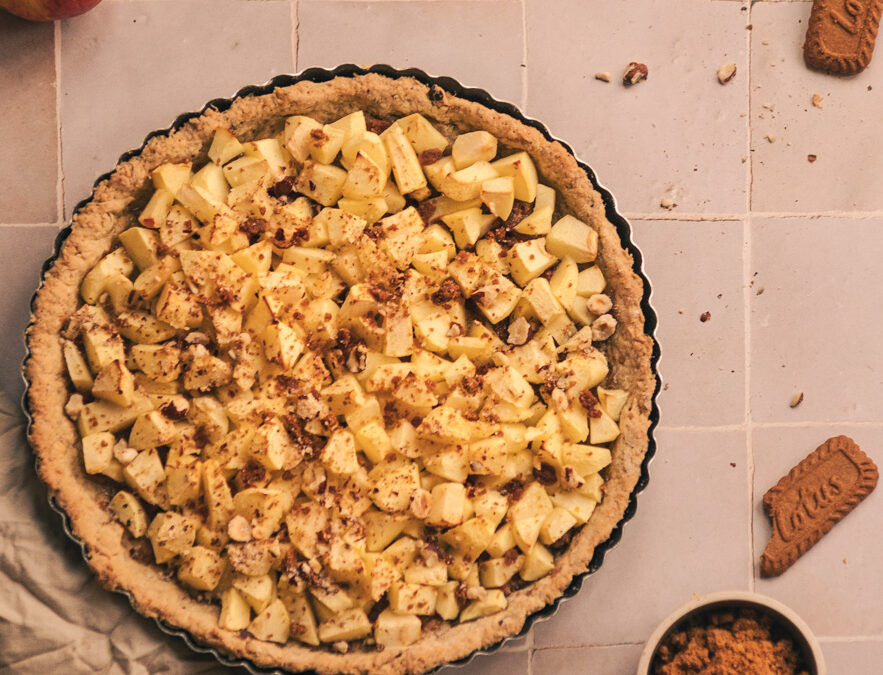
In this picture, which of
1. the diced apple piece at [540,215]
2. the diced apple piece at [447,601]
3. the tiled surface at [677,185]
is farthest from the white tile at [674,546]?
the diced apple piece at [540,215]

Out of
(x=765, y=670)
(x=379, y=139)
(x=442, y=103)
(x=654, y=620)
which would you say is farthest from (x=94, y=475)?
(x=765, y=670)

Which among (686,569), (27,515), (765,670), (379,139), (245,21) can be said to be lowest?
(765,670)

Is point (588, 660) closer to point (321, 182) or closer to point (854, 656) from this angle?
point (854, 656)

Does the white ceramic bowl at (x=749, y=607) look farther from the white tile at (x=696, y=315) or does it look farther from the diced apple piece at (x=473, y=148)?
the diced apple piece at (x=473, y=148)

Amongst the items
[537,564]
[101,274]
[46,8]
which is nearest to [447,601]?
[537,564]

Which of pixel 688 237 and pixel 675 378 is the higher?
pixel 688 237

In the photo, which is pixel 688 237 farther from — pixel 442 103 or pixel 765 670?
pixel 765 670
